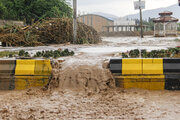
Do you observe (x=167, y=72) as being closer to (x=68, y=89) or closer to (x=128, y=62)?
(x=128, y=62)

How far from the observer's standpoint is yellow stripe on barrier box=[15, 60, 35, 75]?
497 cm

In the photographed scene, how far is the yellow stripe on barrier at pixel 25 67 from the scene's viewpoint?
16.3 ft

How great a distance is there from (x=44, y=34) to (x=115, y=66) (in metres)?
10.4

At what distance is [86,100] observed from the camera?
4.06 metres

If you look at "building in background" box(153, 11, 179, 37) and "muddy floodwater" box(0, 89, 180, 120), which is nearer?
"muddy floodwater" box(0, 89, 180, 120)

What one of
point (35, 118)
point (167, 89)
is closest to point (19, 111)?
point (35, 118)

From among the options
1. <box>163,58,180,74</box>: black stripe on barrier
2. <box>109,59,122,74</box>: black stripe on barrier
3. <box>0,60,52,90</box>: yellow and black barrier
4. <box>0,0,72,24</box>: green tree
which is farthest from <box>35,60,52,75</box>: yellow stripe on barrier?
<box>0,0,72,24</box>: green tree

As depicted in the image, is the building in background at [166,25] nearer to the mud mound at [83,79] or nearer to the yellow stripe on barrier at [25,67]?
the mud mound at [83,79]

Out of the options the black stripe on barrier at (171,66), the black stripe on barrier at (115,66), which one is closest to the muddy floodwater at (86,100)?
the black stripe on barrier at (115,66)

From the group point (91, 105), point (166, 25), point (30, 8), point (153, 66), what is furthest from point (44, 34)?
point (166, 25)

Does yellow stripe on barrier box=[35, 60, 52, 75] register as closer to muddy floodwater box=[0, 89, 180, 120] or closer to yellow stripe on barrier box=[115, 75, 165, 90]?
muddy floodwater box=[0, 89, 180, 120]

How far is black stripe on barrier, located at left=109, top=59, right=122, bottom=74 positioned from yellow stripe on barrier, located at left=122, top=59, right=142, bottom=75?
0.06m

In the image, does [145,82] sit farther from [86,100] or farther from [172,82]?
[86,100]

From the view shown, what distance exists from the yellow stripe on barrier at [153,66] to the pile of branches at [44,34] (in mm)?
9118
